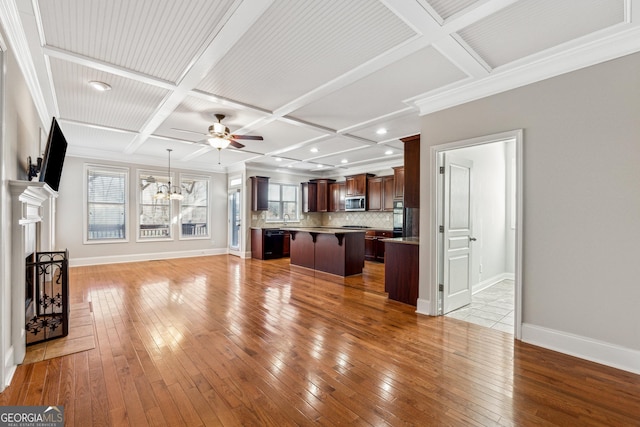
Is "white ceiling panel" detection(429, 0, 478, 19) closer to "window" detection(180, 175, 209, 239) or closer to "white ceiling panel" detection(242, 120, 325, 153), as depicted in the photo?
"white ceiling panel" detection(242, 120, 325, 153)

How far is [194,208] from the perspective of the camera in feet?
28.5

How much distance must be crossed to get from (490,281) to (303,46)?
5.16m

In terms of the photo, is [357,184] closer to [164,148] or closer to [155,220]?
[164,148]

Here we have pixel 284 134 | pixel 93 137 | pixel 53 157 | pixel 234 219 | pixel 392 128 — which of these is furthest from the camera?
pixel 234 219

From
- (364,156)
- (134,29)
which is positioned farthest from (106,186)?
(364,156)

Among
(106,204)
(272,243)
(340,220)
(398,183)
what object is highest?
(398,183)

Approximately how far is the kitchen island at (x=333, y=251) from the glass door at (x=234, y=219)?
9.03 ft

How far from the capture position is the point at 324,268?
6391mm

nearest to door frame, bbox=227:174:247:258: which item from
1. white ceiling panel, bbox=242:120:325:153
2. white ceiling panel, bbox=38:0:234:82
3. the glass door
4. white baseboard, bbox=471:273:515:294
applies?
the glass door

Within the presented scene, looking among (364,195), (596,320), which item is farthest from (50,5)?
(364,195)

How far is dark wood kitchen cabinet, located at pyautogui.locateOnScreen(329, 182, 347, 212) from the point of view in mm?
9383

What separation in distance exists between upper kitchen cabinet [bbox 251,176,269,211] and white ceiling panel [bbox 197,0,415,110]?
5055mm

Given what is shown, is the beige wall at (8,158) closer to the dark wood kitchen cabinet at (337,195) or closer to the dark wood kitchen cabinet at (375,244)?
the dark wood kitchen cabinet at (375,244)

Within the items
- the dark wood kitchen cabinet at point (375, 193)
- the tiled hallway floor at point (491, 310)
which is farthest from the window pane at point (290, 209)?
the tiled hallway floor at point (491, 310)
